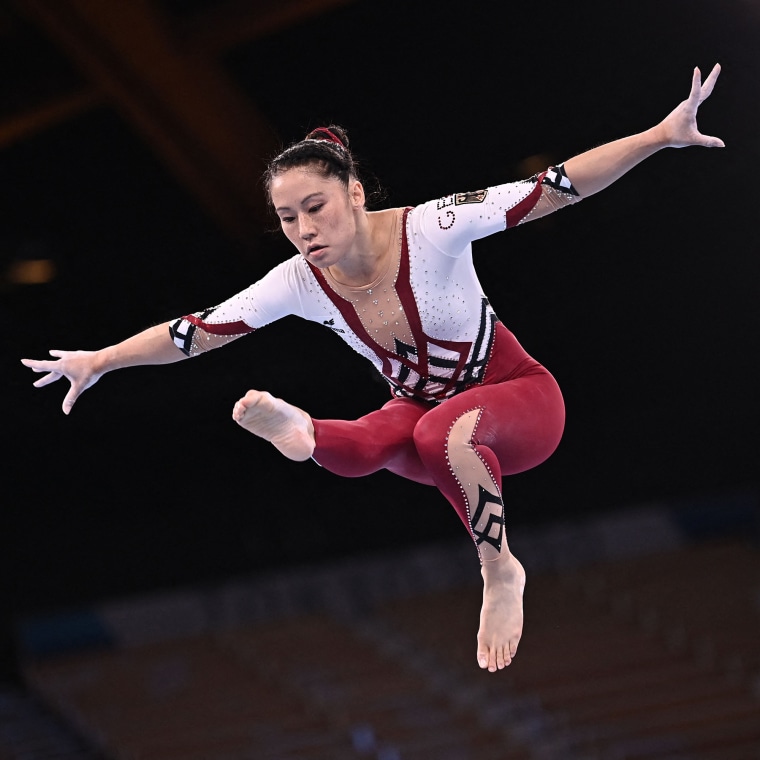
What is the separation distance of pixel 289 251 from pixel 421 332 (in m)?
4.37

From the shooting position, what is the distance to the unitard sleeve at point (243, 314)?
3482 millimetres

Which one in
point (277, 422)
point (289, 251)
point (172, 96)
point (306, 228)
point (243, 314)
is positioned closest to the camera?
point (277, 422)

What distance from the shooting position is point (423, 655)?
29.2 ft

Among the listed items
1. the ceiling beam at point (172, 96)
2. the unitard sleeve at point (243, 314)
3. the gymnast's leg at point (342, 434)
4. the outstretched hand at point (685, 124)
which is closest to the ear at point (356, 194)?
the unitard sleeve at point (243, 314)

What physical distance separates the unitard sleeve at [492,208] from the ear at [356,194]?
18 centimetres

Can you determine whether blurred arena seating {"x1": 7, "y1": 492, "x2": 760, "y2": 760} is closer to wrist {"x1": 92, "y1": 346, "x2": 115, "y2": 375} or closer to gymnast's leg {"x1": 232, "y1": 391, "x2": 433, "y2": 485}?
gymnast's leg {"x1": 232, "y1": 391, "x2": 433, "y2": 485}

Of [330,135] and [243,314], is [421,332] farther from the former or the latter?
[330,135]

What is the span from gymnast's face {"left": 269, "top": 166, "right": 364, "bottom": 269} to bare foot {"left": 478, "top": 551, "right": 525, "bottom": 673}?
1028 millimetres

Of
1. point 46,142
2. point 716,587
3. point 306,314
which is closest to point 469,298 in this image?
point 306,314

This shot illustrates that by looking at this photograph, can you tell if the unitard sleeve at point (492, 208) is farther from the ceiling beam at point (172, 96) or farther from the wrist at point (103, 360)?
the ceiling beam at point (172, 96)

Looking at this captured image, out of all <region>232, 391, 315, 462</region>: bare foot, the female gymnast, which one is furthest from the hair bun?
<region>232, 391, 315, 462</region>: bare foot

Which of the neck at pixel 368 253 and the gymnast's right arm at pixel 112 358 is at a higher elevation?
the neck at pixel 368 253

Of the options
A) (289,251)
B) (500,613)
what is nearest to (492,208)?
(500,613)

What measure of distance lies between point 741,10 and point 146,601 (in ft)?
20.1
